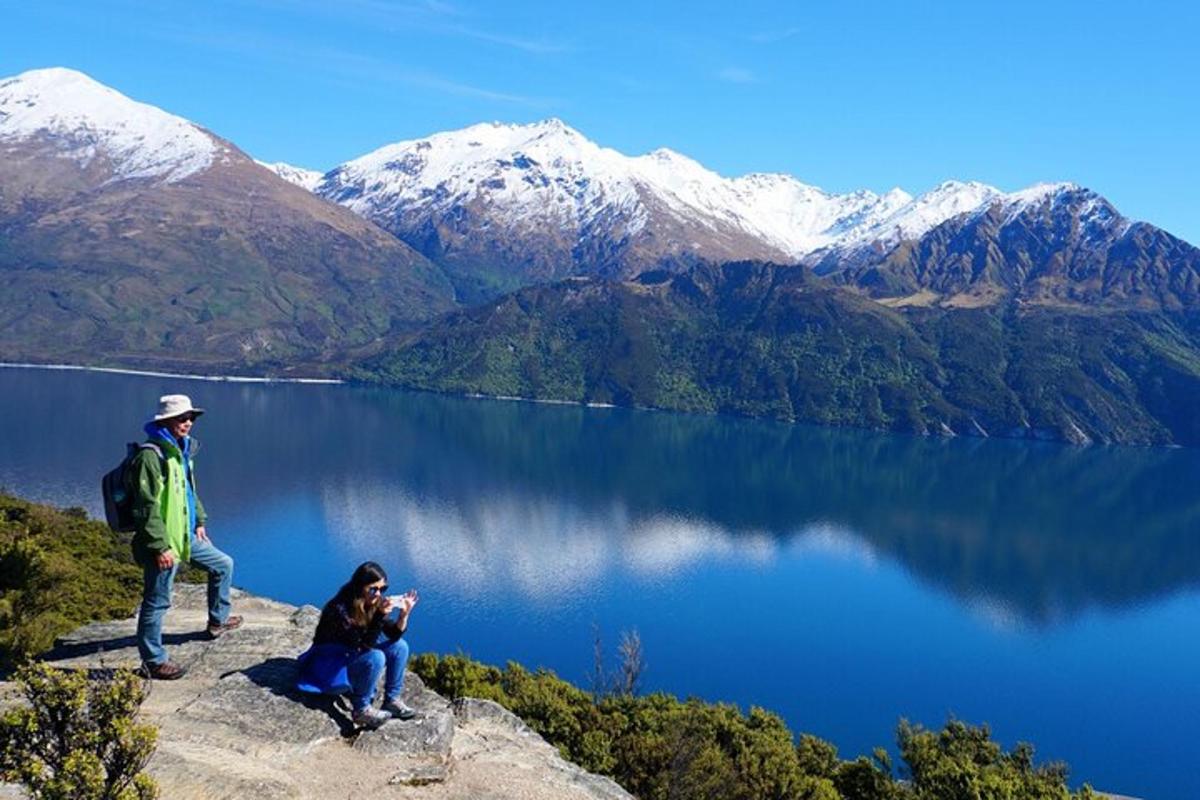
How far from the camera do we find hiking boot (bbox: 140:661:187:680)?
15.1 m

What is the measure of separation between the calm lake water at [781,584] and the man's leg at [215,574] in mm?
72022

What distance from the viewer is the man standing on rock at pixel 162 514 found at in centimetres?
1419

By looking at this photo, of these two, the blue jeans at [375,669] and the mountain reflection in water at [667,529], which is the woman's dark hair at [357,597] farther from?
the mountain reflection in water at [667,529]

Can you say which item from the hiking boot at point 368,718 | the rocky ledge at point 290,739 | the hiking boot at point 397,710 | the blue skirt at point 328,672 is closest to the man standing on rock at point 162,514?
the rocky ledge at point 290,739

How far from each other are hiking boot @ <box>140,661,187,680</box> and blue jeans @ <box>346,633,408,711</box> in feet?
10.5

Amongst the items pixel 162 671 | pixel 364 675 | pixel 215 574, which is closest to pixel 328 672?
pixel 364 675

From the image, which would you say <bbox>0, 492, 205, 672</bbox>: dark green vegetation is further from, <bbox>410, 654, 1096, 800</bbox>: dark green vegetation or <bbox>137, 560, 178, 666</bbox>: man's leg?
<bbox>410, 654, 1096, 800</bbox>: dark green vegetation

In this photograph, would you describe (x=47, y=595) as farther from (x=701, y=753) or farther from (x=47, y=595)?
(x=701, y=753)

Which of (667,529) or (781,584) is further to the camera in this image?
(667,529)

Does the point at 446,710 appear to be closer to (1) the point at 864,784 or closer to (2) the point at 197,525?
(2) the point at 197,525

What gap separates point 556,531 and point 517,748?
439ft

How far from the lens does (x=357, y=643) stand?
14727 millimetres

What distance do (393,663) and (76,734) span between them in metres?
6.18

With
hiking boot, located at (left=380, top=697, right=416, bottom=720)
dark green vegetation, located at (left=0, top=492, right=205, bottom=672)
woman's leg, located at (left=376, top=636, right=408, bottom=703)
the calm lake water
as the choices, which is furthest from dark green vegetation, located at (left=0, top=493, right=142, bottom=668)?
the calm lake water
